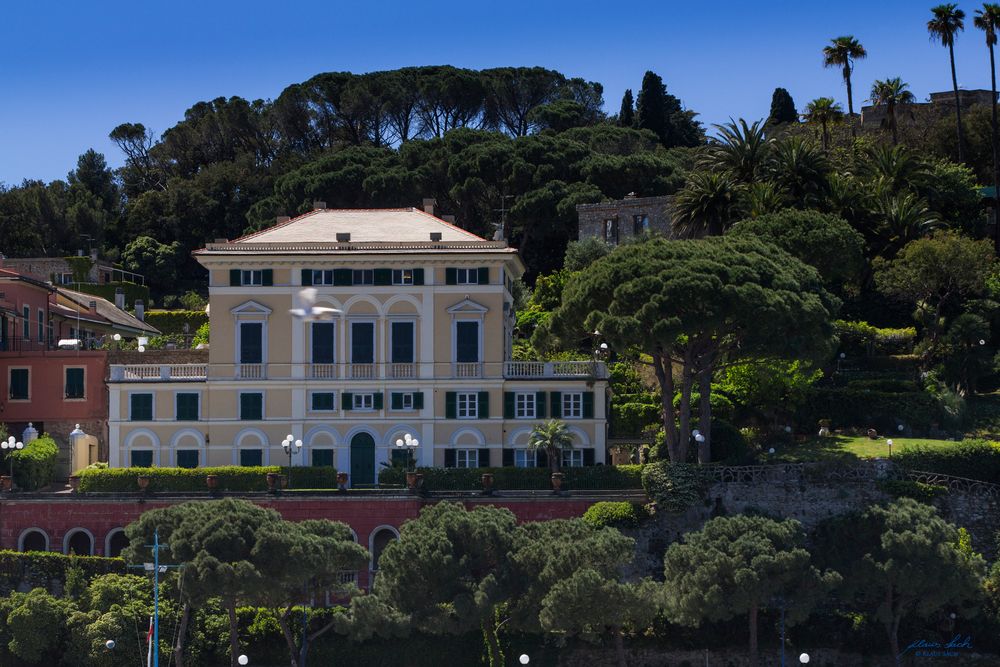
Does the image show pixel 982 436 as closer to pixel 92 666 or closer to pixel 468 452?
pixel 468 452

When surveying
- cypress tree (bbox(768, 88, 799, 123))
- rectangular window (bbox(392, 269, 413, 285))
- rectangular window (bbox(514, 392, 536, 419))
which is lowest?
rectangular window (bbox(514, 392, 536, 419))

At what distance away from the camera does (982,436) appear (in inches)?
2655

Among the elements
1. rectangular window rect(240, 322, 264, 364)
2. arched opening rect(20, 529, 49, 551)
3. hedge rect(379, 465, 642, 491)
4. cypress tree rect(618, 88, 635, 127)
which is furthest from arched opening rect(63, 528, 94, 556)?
cypress tree rect(618, 88, 635, 127)

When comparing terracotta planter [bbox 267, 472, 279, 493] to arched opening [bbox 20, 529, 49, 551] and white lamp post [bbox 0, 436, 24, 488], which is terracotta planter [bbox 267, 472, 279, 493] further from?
white lamp post [bbox 0, 436, 24, 488]

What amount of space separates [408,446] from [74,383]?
1444 cm

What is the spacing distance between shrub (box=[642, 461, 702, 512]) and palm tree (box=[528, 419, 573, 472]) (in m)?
4.25

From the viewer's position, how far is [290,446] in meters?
62.9

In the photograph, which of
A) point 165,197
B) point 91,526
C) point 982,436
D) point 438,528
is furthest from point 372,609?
point 165,197

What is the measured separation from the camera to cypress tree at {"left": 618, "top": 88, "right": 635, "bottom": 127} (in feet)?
382

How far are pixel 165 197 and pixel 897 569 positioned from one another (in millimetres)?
66658

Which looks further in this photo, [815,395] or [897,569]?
[815,395]

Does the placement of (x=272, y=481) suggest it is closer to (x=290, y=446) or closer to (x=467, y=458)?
(x=290, y=446)

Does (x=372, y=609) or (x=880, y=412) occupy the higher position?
(x=880, y=412)

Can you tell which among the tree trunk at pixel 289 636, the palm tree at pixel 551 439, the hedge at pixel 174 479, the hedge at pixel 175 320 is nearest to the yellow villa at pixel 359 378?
the palm tree at pixel 551 439
